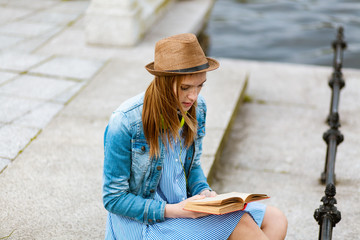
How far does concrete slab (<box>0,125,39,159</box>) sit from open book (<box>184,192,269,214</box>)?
2021 millimetres

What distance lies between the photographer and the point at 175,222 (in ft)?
8.18

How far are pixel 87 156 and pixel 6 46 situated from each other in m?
2.82

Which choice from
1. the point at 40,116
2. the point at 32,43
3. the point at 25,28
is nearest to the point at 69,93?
the point at 40,116

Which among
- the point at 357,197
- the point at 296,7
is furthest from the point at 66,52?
the point at 296,7

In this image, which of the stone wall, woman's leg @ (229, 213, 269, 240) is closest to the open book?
woman's leg @ (229, 213, 269, 240)

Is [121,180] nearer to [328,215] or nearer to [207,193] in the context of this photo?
[207,193]

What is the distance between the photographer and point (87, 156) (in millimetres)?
4012

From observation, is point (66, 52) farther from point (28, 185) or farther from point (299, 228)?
point (299, 228)

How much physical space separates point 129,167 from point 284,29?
795cm

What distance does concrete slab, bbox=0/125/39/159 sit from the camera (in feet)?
13.0

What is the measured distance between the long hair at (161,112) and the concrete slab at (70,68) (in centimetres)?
309

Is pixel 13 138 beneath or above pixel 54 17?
beneath

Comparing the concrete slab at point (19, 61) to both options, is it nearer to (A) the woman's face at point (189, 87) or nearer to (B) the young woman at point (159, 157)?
(B) the young woman at point (159, 157)

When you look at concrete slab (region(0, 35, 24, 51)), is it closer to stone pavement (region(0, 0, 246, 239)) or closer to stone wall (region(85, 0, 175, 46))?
stone pavement (region(0, 0, 246, 239))
